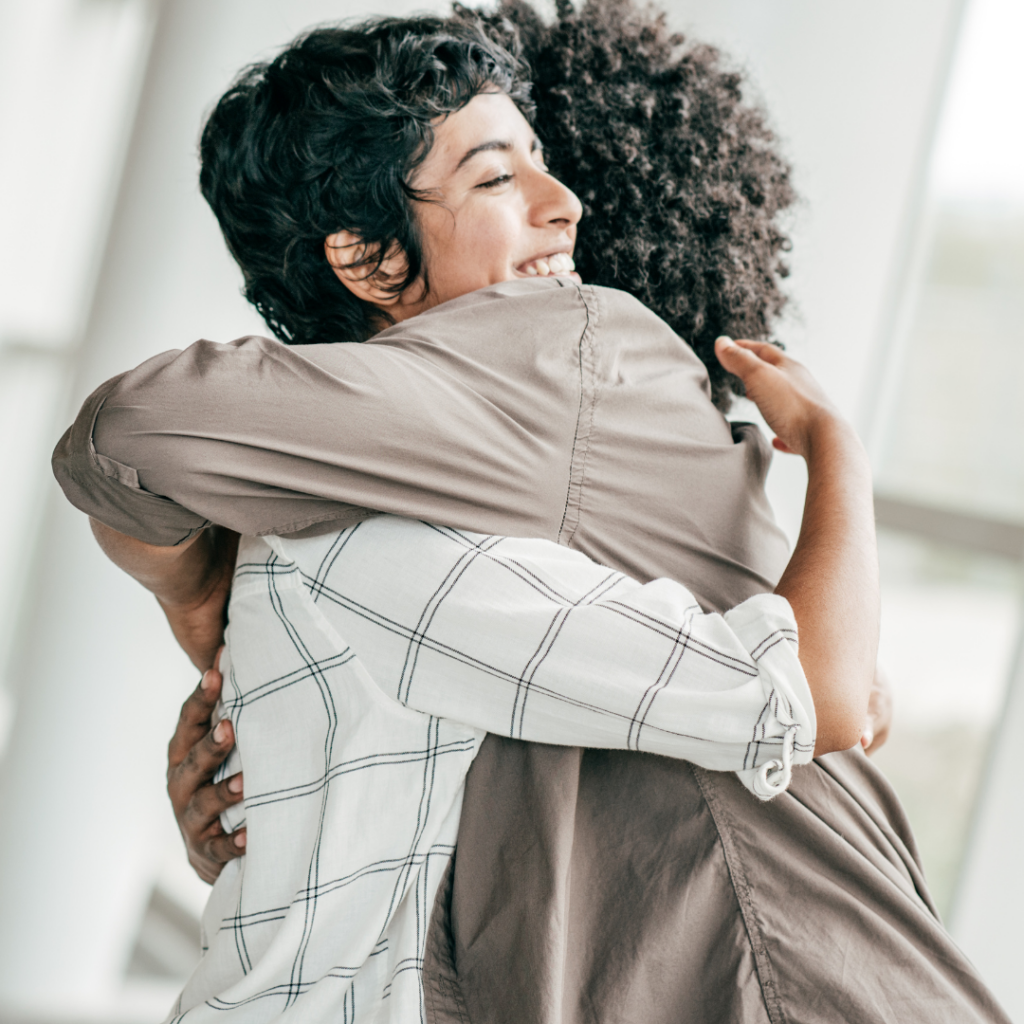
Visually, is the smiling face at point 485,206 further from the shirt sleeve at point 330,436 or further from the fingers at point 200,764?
the fingers at point 200,764

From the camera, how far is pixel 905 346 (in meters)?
2.34

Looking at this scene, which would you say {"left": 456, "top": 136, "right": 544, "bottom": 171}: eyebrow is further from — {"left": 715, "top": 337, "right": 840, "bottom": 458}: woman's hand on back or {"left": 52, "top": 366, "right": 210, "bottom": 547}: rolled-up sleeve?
{"left": 52, "top": 366, "right": 210, "bottom": 547}: rolled-up sleeve

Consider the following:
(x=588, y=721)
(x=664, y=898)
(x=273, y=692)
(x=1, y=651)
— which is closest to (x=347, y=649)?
(x=273, y=692)

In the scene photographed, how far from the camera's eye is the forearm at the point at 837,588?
77cm

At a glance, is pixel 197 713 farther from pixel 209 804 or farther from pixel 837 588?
pixel 837 588

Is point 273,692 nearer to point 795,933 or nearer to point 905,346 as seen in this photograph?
point 795,933

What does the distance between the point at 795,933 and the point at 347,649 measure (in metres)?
0.41

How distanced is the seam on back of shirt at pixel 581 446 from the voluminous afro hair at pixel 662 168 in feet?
1.26

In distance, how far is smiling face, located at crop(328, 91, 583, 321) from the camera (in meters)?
1.05

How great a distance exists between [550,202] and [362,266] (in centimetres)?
21

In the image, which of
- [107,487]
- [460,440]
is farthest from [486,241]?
[107,487]

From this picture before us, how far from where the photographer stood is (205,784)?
1.07 meters

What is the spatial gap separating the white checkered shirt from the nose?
0.43 m

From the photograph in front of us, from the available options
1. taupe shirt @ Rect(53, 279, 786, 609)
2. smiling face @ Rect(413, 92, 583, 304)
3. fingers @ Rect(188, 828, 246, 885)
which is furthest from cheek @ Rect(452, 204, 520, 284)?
fingers @ Rect(188, 828, 246, 885)
